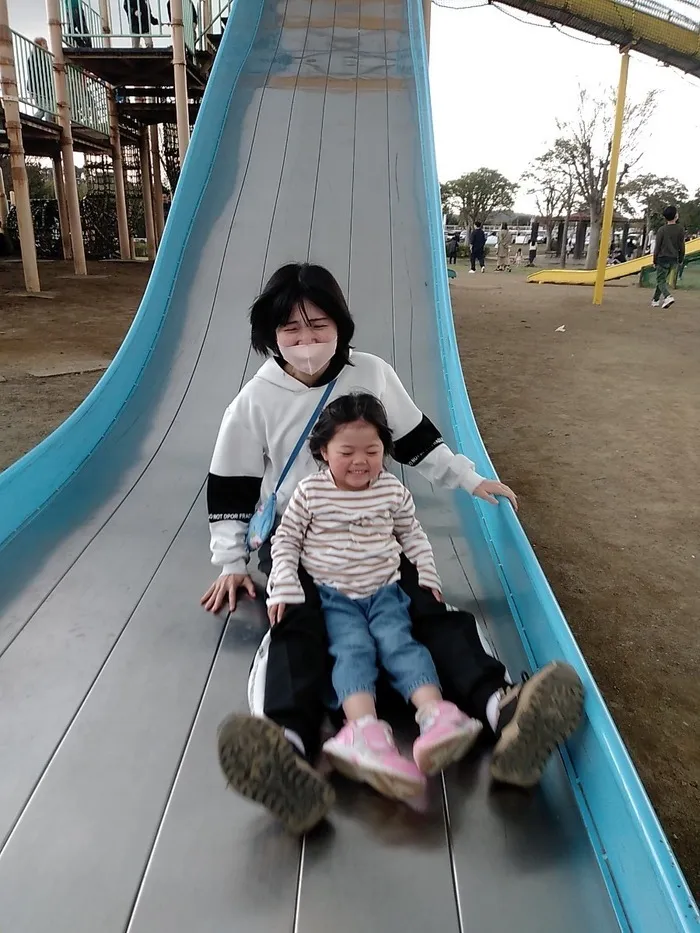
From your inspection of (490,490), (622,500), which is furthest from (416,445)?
(622,500)

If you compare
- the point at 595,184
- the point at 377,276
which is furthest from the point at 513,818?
the point at 595,184

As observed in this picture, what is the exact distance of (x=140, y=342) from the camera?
301 cm

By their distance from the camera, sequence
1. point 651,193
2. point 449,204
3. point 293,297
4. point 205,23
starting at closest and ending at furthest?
point 293,297 → point 205,23 → point 651,193 → point 449,204

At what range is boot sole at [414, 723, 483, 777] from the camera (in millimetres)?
1117

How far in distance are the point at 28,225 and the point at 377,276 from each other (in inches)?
229

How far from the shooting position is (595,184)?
22516mm

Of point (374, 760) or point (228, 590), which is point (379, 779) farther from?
point (228, 590)

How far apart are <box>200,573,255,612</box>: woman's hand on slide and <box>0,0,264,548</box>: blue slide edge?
0.71 metres

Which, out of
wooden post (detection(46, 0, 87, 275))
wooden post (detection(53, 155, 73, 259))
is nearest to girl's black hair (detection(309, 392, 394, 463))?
wooden post (detection(46, 0, 87, 275))

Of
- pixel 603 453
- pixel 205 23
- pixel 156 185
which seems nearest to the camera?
pixel 603 453

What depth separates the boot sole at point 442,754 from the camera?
3.67 ft

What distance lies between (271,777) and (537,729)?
0.44m

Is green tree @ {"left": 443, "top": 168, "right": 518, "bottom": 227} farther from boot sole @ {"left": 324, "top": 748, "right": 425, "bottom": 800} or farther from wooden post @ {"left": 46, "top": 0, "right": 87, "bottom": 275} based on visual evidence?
boot sole @ {"left": 324, "top": 748, "right": 425, "bottom": 800}

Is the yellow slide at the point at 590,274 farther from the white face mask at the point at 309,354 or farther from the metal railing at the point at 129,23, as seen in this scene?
the white face mask at the point at 309,354
